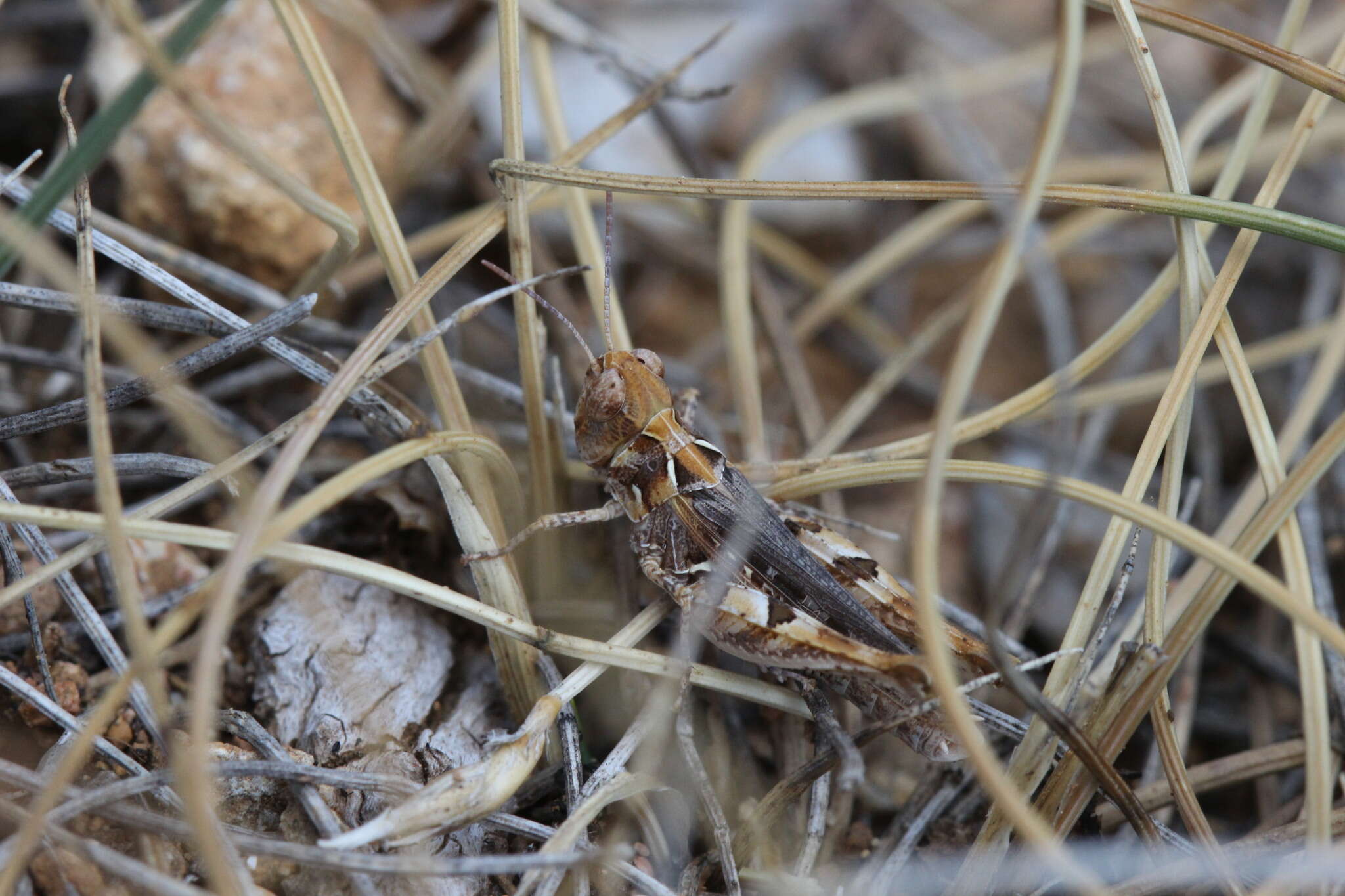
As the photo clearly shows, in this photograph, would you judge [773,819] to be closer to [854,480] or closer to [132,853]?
[854,480]

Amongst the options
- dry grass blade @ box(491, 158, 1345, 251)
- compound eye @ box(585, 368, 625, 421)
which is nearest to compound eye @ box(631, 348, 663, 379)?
compound eye @ box(585, 368, 625, 421)

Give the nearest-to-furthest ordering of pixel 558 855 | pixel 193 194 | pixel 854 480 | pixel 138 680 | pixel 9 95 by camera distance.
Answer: pixel 558 855 → pixel 138 680 → pixel 854 480 → pixel 193 194 → pixel 9 95

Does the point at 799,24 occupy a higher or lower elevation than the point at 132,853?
higher

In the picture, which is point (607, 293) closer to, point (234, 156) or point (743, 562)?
point (743, 562)

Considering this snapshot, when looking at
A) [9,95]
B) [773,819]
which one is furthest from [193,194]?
[773,819]

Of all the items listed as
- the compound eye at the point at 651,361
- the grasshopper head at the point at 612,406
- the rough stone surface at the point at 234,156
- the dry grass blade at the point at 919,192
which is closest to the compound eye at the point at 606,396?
the grasshopper head at the point at 612,406

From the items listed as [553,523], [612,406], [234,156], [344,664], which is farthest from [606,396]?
[234,156]

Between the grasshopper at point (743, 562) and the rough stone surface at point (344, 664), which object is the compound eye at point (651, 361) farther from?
the rough stone surface at point (344, 664)
